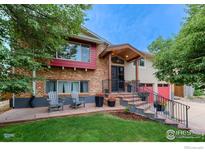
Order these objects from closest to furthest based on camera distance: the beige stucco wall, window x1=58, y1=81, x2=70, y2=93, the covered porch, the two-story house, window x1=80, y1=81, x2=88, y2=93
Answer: the two-story house, window x1=58, y1=81, x2=70, y2=93, window x1=80, y1=81, x2=88, y2=93, the covered porch, the beige stucco wall

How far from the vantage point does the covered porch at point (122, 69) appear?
40.5ft

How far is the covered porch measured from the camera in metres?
12.4

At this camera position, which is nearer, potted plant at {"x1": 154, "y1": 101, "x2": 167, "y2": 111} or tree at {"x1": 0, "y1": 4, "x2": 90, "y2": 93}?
tree at {"x1": 0, "y1": 4, "x2": 90, "y2": 93}

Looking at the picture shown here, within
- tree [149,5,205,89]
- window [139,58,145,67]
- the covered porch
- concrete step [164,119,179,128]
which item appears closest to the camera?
tree [149,5,205,89]

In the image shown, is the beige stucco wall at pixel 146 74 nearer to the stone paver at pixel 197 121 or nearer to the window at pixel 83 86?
the stone paver at pixel 197 121

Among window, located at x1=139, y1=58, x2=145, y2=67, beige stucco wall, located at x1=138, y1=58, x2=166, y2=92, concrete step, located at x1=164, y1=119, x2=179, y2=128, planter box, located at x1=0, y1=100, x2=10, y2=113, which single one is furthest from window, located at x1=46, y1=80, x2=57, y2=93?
window, located at x1=139, y1=58, x2=145, y2=67

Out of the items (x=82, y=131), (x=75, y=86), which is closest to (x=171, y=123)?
(x=82, y=131)

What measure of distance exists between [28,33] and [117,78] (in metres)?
8.07

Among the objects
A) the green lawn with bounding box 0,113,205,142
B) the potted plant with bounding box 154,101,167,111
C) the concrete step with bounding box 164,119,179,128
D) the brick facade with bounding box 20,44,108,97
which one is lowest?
the concrete step with bounding box 164,119,179,128

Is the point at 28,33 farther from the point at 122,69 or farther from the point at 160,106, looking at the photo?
the point at 122,69

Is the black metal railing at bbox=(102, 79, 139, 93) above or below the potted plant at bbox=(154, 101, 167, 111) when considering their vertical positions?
above

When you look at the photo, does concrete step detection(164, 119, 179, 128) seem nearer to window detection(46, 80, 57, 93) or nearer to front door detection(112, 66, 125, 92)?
front door detection(112, 66, 125, 92)

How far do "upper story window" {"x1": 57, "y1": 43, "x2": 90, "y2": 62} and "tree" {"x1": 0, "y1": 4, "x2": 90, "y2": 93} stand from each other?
10.2 feet

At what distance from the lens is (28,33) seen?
7.29 meters
